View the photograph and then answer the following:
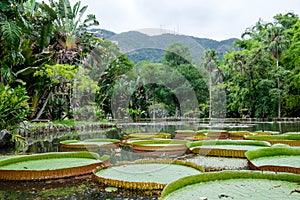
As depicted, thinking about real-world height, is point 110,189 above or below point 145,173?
below

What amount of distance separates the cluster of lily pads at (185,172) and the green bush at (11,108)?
2.02m

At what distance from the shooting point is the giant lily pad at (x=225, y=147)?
5.39 m

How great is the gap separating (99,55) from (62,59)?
3.82 metres

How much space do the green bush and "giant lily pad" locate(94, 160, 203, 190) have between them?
3.31m

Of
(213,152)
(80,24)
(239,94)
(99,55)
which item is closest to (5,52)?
(213,152)

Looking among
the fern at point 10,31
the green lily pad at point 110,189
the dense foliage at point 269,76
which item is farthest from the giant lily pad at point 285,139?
the dense foliage at point 269,76

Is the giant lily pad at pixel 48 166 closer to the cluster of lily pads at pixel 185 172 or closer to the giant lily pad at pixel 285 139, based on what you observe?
the cluster of lily pads at pixel 185 172

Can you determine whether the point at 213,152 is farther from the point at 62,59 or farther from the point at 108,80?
the point at 62,59

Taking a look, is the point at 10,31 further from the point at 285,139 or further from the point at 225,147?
the point at 285,139

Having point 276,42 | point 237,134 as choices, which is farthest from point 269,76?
point 237,134

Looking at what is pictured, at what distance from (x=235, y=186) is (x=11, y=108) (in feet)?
17.6

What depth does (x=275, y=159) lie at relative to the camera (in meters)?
4.39

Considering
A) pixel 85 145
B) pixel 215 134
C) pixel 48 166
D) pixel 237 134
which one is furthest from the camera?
pixel 237 134

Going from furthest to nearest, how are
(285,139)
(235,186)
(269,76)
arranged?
(269,76) → (285,139) → (235,186)
